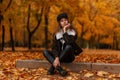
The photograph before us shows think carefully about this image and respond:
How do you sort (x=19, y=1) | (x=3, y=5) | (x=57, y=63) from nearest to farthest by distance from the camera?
(x=57, y=63)
(x=3, y=5)
(x=19, y=1)

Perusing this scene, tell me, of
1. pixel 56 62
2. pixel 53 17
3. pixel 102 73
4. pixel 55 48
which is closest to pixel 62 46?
pixel 55 48

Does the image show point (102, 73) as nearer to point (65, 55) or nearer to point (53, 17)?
point (65, 55)

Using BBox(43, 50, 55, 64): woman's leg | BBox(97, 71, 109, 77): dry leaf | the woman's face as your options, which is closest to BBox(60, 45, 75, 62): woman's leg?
BBox(43, 50, 55, 64): woman's leg

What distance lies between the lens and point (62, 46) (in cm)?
806

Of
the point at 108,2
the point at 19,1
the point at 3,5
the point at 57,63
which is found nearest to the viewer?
the point at 57,63

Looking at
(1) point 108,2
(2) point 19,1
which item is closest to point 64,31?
(2) point 19,1

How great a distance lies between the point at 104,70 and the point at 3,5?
14.9m

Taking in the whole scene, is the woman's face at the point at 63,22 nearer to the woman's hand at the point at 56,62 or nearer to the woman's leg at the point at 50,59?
the woman's leg at the point at 50,59

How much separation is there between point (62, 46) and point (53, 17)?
88.5 ft

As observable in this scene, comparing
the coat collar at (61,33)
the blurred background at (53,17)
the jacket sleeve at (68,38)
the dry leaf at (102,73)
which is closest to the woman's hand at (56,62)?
the jacket sleeve at (68,38)

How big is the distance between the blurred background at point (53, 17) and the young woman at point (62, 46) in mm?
14133

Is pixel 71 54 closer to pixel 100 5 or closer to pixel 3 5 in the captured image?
pixel 3 5

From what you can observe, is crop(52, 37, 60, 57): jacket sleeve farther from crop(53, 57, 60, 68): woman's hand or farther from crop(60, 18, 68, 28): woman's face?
crop(60, 18, 68, 28): woman's face

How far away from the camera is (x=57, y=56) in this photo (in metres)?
→ 7.74
